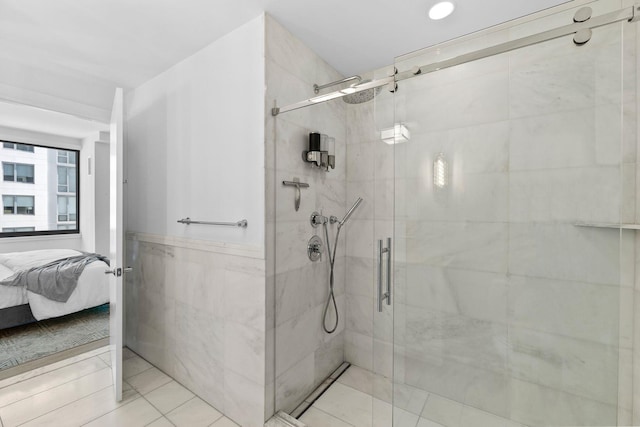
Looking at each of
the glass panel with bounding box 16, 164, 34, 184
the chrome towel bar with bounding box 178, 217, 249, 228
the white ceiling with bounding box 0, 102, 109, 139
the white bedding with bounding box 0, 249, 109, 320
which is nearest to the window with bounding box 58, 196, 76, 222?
the glass panel with bounding box 16, 164, 34, 184

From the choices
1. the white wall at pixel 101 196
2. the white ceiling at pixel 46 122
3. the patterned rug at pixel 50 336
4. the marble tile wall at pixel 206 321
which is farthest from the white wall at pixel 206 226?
the white wall at pixel 101 196

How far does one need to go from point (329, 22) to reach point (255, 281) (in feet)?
5.09

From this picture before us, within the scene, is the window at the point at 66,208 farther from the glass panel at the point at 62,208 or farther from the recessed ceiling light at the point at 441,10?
the recessed ceiling light at the point at 441,10

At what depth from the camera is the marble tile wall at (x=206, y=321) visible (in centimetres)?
168

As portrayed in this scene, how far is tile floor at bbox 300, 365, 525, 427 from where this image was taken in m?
1.31

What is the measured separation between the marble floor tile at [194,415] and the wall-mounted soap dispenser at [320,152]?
171cm

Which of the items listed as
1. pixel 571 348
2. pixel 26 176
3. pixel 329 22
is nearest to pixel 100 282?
pixel 26 176

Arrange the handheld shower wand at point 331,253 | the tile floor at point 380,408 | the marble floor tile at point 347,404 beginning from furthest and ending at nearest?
the handheld shower wand at point 331,253
the marble floor tile at point 347,404
the tile floor at point 380,408

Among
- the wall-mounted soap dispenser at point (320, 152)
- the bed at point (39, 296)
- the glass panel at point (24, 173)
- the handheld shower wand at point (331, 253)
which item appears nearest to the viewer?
the wall-mounted soap dispenser at point (320, 152)

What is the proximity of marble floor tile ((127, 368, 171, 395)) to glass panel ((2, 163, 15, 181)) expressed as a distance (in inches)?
160

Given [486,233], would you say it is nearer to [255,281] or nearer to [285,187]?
[285,187]

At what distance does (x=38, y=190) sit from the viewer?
4.45m

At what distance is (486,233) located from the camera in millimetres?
1294

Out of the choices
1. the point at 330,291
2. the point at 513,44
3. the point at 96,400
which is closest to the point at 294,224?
the point at 330,291
